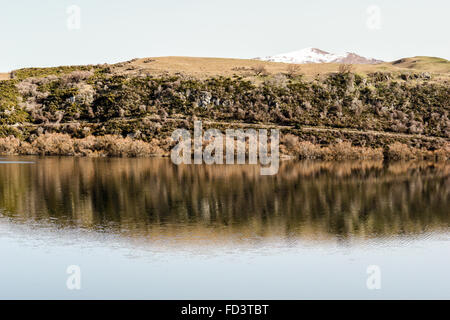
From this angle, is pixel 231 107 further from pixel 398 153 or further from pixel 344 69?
pixel 344 69

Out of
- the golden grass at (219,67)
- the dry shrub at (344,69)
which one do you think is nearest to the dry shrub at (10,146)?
the golden grass at (219,67)

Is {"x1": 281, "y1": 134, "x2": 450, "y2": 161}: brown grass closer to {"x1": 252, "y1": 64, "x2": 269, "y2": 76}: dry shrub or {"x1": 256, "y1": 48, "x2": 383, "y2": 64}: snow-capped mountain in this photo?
{"x1": 252, "y1": 64, "x2": 269, "y2": 76}: dry shrub

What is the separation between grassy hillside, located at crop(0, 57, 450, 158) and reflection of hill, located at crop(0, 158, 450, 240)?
70.5 feet

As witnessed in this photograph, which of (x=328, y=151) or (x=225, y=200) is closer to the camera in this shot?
(x=225, y=200)

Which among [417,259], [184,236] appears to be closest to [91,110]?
[184,236]

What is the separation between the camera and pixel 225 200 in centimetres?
3197

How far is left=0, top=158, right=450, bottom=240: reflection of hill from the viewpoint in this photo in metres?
24.2

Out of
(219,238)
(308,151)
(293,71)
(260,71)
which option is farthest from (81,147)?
(219,238)

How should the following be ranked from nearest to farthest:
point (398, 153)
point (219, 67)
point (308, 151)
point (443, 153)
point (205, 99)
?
point (308, 151)
point (398, 153)
point (443, 153)
point (205, 99)
point (219, 67)

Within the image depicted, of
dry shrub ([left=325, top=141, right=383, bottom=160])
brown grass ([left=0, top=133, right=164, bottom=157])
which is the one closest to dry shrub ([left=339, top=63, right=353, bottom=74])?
dry shrub ([left=325, top=141, right=383, bottom=160])

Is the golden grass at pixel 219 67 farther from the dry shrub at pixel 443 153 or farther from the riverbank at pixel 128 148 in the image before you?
the dry shrub at pixel 443 153

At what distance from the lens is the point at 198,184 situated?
39406mm

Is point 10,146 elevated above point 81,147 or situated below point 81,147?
above

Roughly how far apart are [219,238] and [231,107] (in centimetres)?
6075
